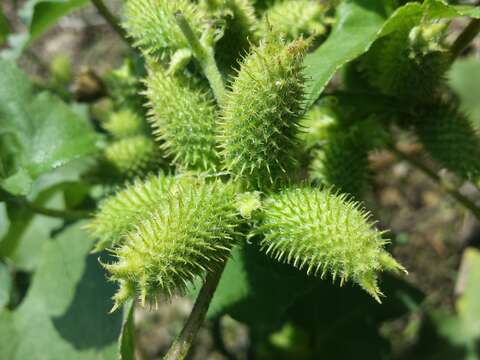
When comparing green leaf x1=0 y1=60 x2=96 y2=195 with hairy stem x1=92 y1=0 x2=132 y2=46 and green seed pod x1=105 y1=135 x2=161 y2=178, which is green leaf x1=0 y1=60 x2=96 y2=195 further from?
hairy stem x1=92 y1=0 x2=132 y2=46

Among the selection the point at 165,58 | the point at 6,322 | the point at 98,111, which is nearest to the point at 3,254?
the point at 6,322

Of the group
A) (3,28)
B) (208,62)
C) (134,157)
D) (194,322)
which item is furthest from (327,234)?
(3,28)

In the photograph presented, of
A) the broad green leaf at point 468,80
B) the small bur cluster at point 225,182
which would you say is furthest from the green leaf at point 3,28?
the broad green leaf at point 468,80

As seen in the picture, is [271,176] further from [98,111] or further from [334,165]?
[98,111]

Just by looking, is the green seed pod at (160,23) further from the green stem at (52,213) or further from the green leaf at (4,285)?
the green leaf at (4,285)

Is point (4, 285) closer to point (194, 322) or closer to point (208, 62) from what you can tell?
point (194, 322)

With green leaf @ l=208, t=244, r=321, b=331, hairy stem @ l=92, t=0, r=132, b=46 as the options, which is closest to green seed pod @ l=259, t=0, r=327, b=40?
hairy stem @ l=92, t=0, r=132, b=46
